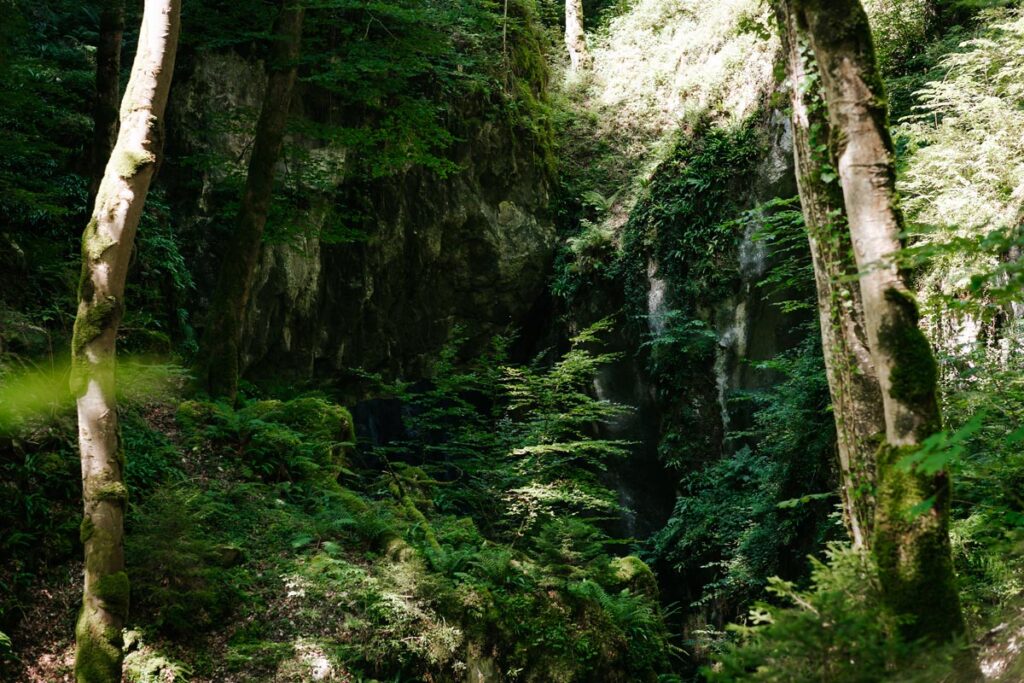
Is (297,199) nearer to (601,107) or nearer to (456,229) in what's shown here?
(456,229)

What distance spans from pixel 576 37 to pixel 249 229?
1286 centimetres

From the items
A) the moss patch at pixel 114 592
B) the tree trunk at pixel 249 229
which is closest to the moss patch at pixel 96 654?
the moss patch at pixel 114 592

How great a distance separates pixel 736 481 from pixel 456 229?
7.56 metres

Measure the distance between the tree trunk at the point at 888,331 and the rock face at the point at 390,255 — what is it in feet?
30.4

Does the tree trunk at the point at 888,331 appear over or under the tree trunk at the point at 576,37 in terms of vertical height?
under

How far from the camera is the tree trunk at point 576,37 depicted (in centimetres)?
1900

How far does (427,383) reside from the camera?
54.6ft

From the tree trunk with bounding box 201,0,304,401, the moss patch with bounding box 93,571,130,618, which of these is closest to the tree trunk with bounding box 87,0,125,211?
the tree trunk with bounding box 201,0,304,401

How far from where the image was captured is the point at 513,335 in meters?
15.7

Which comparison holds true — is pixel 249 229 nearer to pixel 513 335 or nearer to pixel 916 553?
pixel 513 335

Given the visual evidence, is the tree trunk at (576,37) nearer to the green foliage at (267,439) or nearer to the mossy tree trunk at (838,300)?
the green foliage at (267,439)

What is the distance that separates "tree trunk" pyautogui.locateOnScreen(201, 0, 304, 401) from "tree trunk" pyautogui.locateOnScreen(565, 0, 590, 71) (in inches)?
420

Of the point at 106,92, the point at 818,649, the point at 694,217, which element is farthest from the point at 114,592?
the point at 694,217

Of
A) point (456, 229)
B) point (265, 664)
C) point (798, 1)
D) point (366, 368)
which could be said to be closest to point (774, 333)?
point (456, 229)
